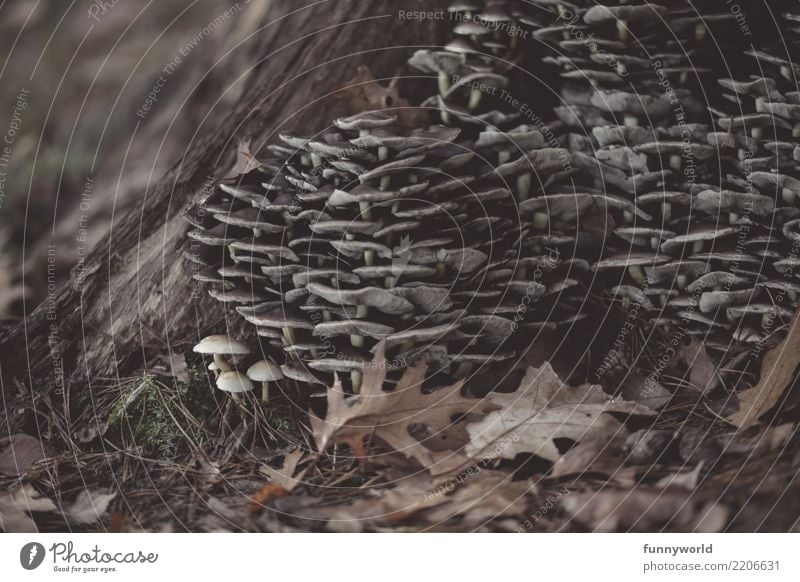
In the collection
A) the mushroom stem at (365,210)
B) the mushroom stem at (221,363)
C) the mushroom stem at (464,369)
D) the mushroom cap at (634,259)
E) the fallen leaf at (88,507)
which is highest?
the mushroom stem at (365,210)

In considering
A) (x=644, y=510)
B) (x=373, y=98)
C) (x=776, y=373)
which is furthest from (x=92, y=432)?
(x=776, y=373)

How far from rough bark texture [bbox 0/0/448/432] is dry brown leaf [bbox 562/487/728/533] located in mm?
722

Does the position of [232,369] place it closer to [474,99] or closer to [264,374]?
[264,374]

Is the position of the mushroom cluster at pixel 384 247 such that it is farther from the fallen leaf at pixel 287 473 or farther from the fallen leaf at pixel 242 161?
the fallen leaf at pixel 287 473

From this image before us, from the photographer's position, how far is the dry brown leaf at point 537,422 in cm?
133

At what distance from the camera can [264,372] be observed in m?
1.32

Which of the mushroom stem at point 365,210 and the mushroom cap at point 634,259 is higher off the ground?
the mushroom stem at point 365,210

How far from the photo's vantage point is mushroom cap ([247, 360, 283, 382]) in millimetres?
1316

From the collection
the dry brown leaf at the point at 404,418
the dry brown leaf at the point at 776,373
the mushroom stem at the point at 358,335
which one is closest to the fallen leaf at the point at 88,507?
the dry brown leaf at the point at 404,418

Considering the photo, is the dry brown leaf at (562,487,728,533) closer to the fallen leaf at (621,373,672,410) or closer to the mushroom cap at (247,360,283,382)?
the fallen leaf at (621,373,672,410)

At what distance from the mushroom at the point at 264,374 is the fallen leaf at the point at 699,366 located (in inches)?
29.3

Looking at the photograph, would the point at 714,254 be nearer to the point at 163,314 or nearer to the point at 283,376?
the point at 283,376

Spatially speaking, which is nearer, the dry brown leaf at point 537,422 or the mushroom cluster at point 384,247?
the mushroom cluster at point 384,247
